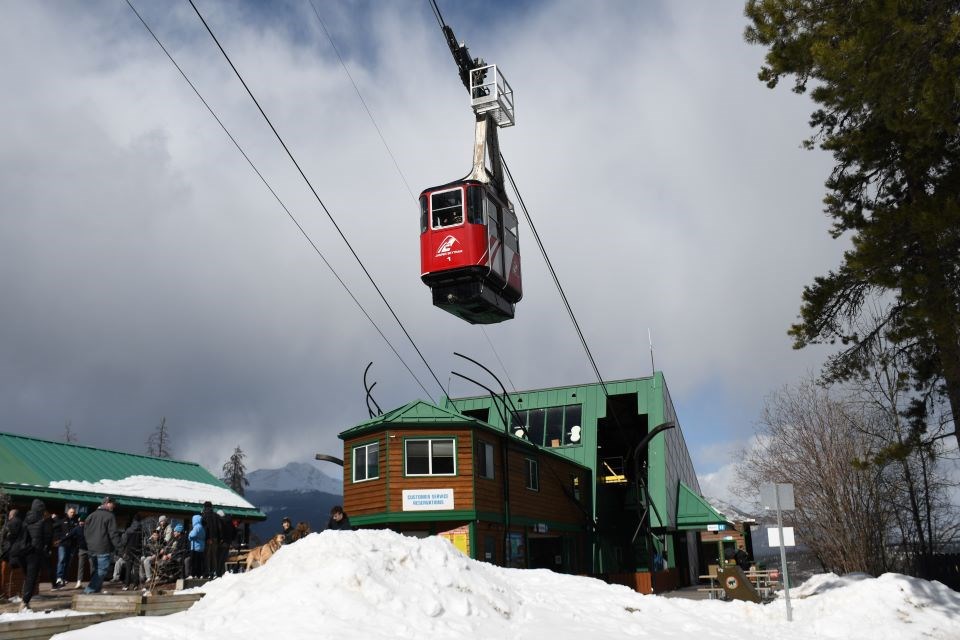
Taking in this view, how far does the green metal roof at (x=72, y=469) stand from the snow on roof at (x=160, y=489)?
0.76 feet

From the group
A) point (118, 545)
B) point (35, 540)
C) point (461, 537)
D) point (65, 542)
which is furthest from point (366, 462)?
point (35, 540)

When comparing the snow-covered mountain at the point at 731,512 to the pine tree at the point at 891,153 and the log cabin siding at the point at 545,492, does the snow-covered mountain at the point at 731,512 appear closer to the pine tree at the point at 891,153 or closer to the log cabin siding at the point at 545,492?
the log cabin siding at the point at 545,492

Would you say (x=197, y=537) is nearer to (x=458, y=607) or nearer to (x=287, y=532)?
(x=287, y=532)

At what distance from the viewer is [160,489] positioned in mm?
24359

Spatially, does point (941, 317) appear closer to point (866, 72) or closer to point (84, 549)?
point (866, 72)

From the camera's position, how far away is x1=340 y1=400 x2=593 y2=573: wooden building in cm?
2406

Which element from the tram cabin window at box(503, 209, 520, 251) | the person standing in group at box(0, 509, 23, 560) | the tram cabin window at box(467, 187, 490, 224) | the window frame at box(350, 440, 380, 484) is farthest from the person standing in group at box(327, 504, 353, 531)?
the window frame at box(350, 440, 380, 484)

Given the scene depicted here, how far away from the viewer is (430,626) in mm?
11250

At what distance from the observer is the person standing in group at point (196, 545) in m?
15.4

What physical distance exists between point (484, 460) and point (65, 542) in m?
13.1

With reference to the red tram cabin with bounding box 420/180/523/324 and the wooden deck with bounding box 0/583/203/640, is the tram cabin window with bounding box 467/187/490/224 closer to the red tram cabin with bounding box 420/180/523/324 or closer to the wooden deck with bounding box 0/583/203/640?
the red tram cabin with bounding box 420/180/523/324

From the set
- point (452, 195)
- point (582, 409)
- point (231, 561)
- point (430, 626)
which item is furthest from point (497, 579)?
point (582, 409)

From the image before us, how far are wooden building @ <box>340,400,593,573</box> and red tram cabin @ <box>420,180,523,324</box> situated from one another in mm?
5371

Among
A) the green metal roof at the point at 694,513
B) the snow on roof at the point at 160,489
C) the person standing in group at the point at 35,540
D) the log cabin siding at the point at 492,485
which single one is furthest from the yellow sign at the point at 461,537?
the green metal roof at the point at 694,513
